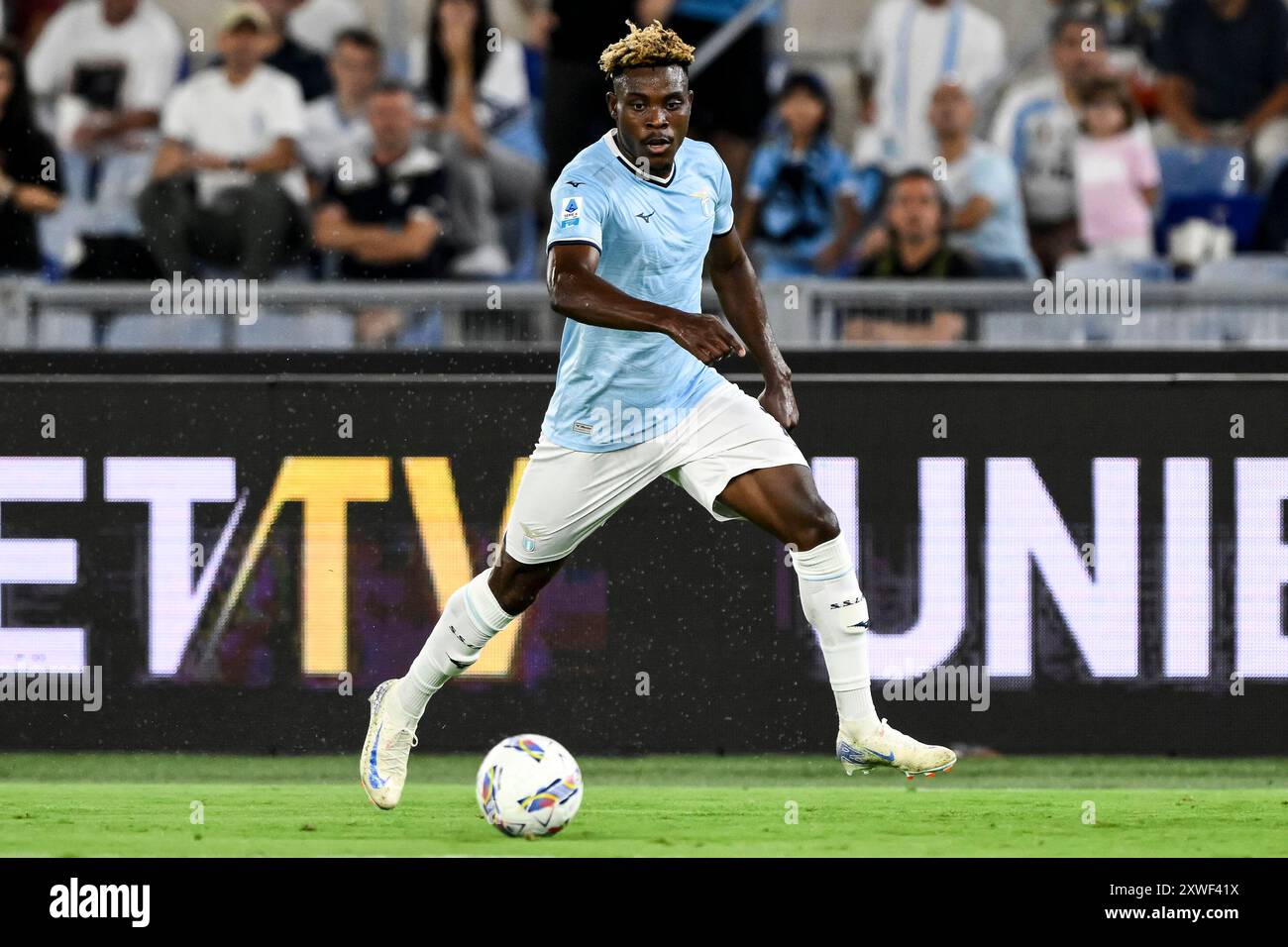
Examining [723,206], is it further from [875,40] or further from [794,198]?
[875,40]

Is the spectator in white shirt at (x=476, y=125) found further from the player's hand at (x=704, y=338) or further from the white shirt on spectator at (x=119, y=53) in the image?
the player's hand at (x=704, y=338)

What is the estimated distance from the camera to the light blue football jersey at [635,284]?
19.4ft

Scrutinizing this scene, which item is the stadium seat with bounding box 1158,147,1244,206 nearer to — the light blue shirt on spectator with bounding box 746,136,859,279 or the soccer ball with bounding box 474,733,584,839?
the light blue shirt on spectator with bounding box 746,136,859,279

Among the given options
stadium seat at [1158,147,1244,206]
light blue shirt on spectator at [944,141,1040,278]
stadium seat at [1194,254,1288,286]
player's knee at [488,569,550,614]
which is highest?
stadium seat at [1158,147,1244,206]

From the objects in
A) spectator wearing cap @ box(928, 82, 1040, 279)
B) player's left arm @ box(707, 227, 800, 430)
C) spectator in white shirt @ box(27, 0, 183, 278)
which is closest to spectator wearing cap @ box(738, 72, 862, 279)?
spectator wearing cap @ box(928, 82, 1040, 279)

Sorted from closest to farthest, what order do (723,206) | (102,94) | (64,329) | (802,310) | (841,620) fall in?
(841,620) → (723,206) → (802,310) → (64,329) → (102,94)

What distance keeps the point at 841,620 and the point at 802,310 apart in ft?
8.38

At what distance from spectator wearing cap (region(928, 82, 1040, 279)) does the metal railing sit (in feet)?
3.18

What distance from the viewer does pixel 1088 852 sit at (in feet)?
18.2

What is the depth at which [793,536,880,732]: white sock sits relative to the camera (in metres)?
5.91

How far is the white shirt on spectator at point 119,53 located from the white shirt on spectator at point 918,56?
144 inches

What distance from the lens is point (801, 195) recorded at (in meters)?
9.88

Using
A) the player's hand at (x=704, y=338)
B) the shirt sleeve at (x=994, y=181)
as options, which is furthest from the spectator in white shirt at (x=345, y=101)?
the player's hand at (x=704, y=338)

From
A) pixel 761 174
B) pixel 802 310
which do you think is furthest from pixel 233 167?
pixel 802 310
